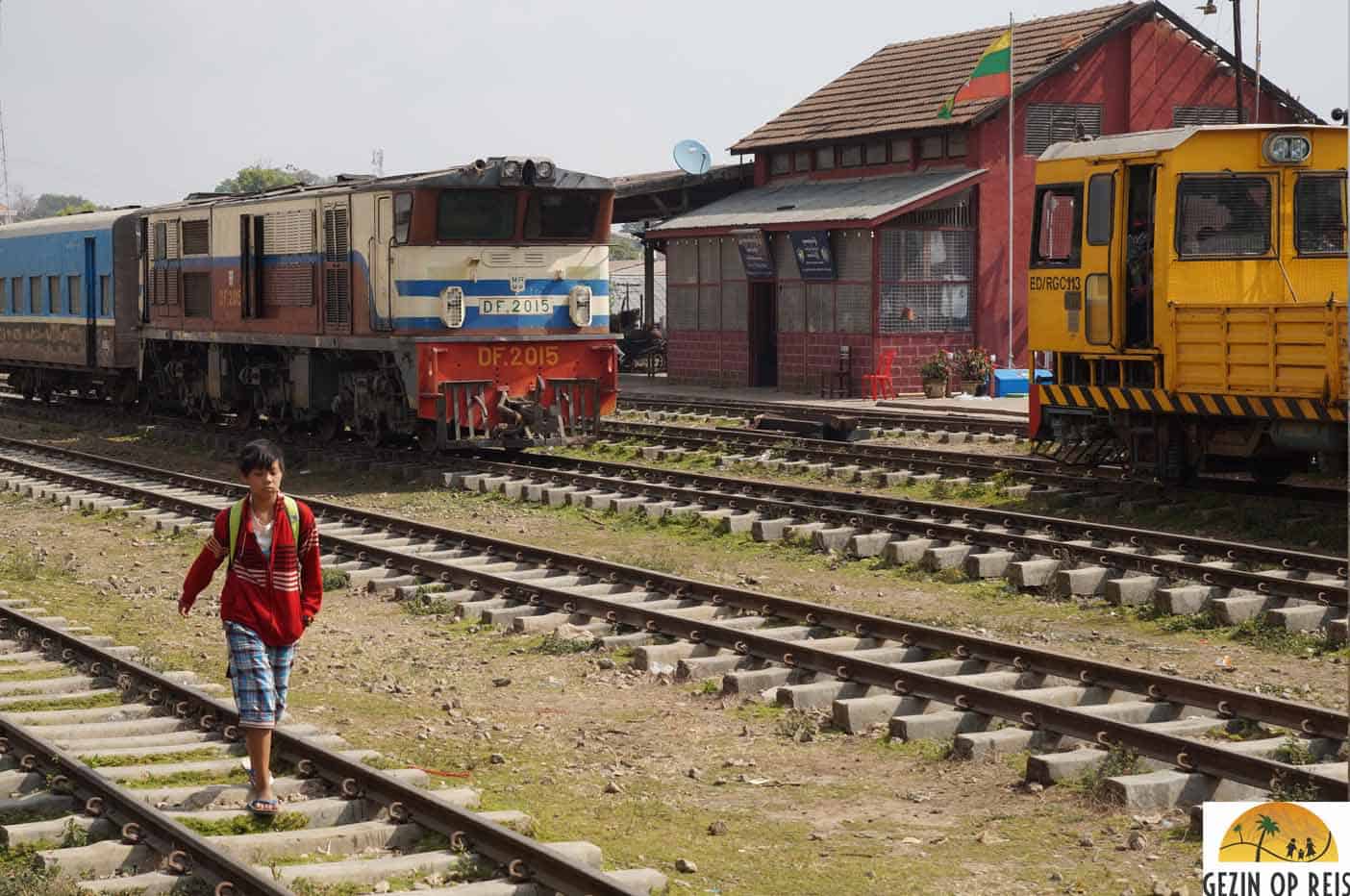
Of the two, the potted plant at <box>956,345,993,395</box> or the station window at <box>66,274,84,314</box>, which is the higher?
the station window at <box>66,274,84,314</box>

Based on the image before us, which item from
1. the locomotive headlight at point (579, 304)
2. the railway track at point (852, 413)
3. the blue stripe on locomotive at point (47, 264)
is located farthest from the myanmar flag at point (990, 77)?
the blue stripe on locomotive at point (47, 264)

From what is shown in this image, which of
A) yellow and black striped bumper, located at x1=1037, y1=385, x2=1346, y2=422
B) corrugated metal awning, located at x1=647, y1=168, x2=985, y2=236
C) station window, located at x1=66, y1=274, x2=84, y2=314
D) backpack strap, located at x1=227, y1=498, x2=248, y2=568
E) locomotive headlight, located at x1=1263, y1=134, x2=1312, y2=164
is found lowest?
backpack strap, located at x1=227, y1=498, x2=248, y2=568

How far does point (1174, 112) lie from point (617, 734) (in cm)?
2990

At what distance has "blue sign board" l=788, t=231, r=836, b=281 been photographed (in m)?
33.8

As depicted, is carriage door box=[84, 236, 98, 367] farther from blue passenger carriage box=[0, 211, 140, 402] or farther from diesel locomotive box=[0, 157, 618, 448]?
diesel locomotive box=[0, 157, 618, 448]

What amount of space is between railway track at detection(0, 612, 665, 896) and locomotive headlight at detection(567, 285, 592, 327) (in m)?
11.8

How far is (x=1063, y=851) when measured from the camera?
727 centimetres

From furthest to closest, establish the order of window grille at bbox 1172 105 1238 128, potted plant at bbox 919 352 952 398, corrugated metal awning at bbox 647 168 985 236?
1. window grille at bbox 1172 105 1238 128
2. corrugated metal awning at bbox 647 168 985 236
3. potted plant at bbox 919 352 952 398

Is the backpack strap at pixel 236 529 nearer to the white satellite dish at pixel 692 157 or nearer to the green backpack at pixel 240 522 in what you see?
the green backpack at pixel 240 522

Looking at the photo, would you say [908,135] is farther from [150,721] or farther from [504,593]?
[150,721]

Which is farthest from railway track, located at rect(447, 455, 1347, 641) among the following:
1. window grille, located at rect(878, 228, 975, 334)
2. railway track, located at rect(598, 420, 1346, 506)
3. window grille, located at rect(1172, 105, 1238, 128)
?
window grille, located at rect(1172, 105, 1238, 128)

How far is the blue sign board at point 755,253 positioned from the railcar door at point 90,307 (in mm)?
12719

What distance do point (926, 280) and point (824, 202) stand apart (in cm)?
291

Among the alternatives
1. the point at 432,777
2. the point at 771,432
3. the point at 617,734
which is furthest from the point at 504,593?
the point at 771,432
